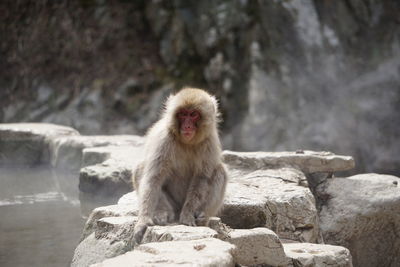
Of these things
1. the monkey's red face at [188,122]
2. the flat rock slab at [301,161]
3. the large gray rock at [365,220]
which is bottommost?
the large gray rock at [365,220]

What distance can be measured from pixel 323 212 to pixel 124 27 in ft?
31.1

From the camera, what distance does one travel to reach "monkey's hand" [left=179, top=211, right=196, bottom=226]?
Result: 4375mm

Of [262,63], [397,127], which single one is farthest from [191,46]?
[397,127]

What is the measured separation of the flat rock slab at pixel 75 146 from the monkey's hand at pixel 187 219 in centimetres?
383

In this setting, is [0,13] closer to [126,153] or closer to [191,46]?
[191,46]

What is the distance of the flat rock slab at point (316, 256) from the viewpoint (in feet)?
14.3

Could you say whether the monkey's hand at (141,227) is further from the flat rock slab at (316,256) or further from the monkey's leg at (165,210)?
the flat rock slab at (316,256)

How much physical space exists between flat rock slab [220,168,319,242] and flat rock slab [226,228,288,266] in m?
0.73

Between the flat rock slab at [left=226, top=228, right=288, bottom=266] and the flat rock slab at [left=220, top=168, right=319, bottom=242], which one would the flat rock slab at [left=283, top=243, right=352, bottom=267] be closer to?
the flat rock slab at [left=226, top=228, right=288, bottom=266]

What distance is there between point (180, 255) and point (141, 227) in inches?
34.4

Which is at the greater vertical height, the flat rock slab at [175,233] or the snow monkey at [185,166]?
the snow monkey at [185,166]

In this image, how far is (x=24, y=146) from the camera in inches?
337

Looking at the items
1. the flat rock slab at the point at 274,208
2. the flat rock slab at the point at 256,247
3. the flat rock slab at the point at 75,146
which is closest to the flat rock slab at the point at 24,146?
the flat rock slab at the point at 75,146

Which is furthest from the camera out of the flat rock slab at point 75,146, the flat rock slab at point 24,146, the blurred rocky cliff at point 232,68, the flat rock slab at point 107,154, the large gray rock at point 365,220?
the blurred rocky cliff at point 232,68
